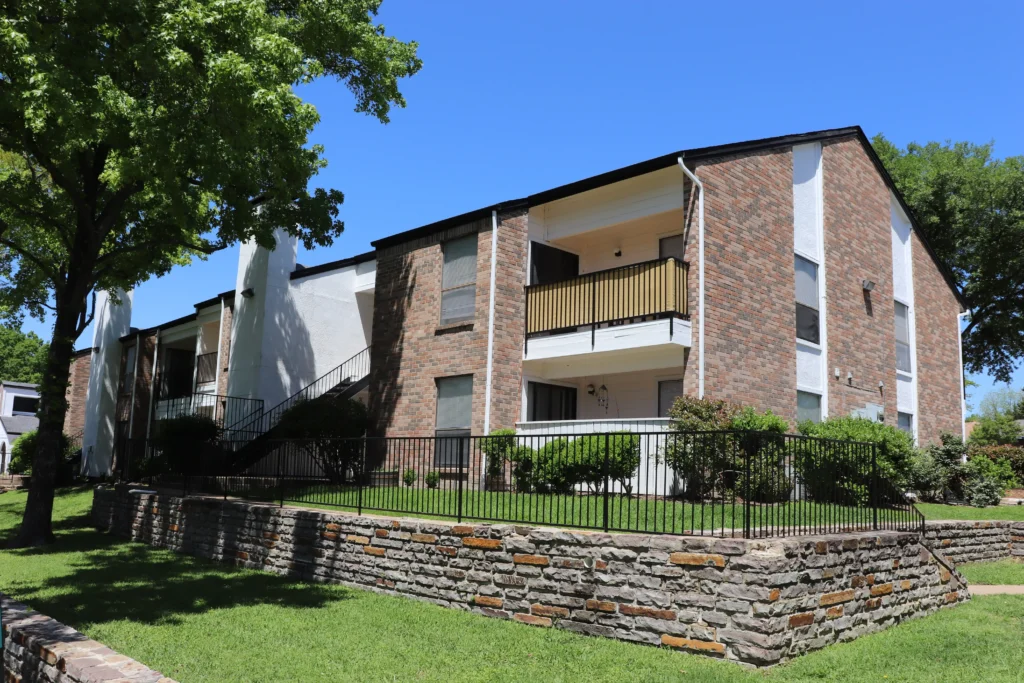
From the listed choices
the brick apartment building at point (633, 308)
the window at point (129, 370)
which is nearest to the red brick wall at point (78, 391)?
the window at point (129, 370)

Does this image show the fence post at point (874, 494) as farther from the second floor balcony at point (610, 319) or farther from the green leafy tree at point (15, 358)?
the green leafy tree at point (15, 358)

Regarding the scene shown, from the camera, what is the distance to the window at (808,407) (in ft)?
55.0

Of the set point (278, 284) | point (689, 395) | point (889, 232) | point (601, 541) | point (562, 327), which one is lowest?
point (601, 541)

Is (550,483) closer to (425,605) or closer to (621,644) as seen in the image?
(425,605)

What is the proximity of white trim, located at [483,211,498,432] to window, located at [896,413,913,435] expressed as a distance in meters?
10.6

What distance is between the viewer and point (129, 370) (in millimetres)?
30594

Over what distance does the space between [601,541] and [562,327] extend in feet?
28.4

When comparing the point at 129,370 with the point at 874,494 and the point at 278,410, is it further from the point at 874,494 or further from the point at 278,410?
the point at 874,494

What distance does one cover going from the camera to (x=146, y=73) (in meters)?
10.6

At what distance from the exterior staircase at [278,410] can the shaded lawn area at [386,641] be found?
8.63 metres

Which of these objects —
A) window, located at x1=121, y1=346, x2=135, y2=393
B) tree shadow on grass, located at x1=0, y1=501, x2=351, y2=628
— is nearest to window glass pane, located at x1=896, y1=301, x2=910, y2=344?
tree shadow on grass, located at x1=0, y1=501, x2=351, y2=628

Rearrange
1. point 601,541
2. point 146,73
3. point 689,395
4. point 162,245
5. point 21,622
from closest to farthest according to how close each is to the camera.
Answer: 1. point 21,622
2. point 601,541
3. point 146,73
4. point 689,395
5. point 162,245

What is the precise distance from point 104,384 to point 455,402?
2067 cm

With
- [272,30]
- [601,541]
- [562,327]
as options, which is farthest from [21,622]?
[562,327]
